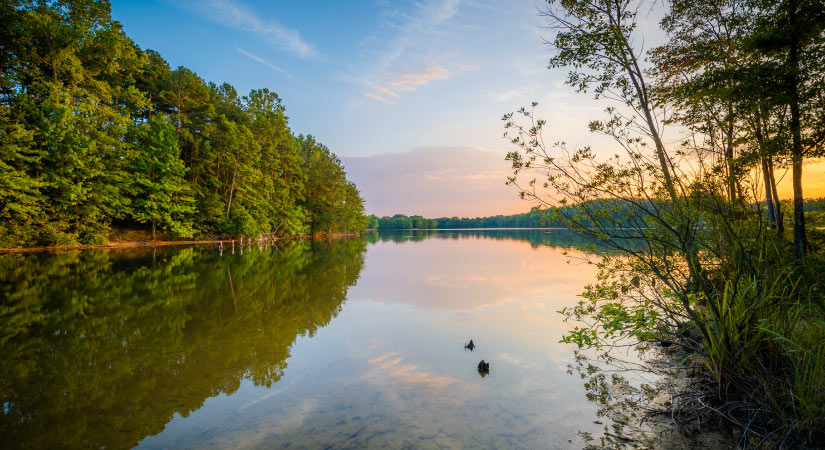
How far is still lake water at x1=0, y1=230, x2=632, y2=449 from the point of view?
3.86m

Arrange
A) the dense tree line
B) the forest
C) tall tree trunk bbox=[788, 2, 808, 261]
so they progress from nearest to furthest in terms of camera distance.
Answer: the forest → tall tree trunk bbox=[788, 2, 808, 261] → the dense tree line

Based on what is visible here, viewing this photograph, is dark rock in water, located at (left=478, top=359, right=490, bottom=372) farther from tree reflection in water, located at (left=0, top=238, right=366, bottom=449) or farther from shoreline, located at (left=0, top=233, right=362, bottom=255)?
shoreline, located at (left=0, top=233, right=362, bottom=255)

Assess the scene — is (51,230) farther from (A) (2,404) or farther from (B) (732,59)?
(B) (732,59)

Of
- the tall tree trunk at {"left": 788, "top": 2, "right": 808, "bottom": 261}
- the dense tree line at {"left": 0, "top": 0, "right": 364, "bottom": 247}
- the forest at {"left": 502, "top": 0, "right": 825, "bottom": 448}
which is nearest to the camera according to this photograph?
the forest at {"left": 502, "top": 0, "right": 825, "bottom": 448}

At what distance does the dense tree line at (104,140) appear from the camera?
21.9 metres

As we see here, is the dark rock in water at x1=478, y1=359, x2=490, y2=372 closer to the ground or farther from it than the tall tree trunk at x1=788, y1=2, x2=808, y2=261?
closer to the ground

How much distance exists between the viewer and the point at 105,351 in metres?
6.19

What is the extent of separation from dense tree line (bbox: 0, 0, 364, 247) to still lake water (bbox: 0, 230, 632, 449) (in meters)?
14.8

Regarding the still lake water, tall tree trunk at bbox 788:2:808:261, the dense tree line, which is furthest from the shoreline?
tall tree trunk at bbox 788:2:808:261

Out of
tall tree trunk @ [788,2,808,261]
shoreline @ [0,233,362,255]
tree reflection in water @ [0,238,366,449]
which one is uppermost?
tall tree trunk @ [788,2,808,261]

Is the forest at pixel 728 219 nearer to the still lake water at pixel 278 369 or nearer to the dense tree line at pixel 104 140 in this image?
the still lake water at pixel 278 369

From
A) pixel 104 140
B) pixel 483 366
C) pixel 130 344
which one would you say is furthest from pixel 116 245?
pixel 483 366

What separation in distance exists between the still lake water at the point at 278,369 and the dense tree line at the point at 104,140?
584 inches

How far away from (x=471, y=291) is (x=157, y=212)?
29.2m
